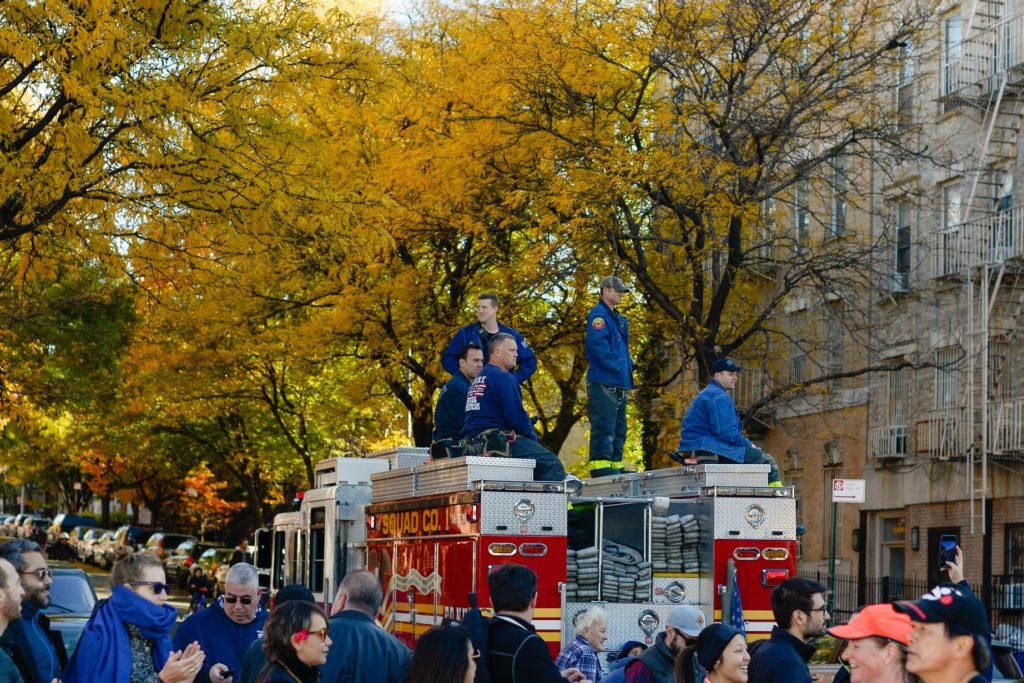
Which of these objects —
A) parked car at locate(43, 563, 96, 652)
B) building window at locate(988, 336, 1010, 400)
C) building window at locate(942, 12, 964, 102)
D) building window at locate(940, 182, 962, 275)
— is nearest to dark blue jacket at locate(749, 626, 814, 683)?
parked car at locate(43, 563, 96, 652)

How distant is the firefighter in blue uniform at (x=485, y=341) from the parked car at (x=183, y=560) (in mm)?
28915

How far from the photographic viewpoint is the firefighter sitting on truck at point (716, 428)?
42.5 ft

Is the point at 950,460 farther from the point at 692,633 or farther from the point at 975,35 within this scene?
the point at 692,633

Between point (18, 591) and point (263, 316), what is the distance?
2424 cm

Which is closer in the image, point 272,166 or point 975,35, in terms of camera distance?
point 272,166

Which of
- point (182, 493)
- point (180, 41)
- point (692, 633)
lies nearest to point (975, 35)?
point (180, 41)

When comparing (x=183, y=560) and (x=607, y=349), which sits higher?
(x=607, y=349)

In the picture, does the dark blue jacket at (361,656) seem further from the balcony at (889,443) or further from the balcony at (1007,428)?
the balcony at (889,443)

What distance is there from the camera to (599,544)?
12.0 meters

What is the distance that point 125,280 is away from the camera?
3142 cm

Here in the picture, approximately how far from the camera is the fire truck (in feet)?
37.4

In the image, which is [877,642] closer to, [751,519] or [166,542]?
[751,519]

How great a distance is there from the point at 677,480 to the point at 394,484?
2585 mm

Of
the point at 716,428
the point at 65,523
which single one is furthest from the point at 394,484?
the point at 65,523
